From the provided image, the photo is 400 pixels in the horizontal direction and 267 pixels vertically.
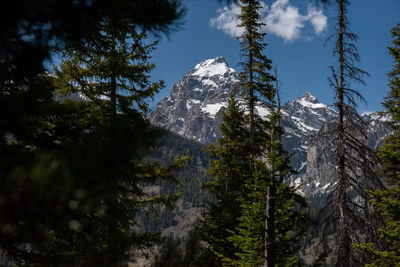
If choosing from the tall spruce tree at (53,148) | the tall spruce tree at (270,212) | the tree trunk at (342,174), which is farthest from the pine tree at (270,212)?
the tall spruce tree at (53,148)

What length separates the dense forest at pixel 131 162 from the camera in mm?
1986

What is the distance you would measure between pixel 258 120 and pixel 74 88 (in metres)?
9.76

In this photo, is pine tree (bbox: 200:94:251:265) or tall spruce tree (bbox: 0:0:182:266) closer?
tall spruce tree (bbox: 0:0:182:266)

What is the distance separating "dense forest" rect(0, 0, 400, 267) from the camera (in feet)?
6.52

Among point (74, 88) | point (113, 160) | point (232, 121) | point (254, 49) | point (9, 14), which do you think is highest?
point (254, 49)

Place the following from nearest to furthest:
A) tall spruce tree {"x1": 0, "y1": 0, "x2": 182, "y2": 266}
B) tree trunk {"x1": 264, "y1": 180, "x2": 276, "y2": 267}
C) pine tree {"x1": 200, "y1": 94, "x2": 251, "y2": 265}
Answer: tall spruce tree {"x1": 0, "y1": 0, "x2": 182, "y2": 266} < tree trunk {"x1": 264, "y1": 180, "x2": 276, "y2": 267} < pine tree {"x1": 200, "y1": 94, "x2": 251, "y2": 265}

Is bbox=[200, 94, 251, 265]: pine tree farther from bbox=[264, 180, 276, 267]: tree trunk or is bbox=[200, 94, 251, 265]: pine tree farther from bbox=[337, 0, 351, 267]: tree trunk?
bbox=[337, 0, 351, 267]: tree trunk

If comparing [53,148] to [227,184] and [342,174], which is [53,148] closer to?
[342,174]

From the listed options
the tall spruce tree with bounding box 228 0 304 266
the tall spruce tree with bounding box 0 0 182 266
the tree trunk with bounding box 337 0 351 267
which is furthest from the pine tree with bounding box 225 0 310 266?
the tall spruce tree with bounding box 0 0 182 266

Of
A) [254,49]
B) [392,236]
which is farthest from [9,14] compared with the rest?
[254,49]

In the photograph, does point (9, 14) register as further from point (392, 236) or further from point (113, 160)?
point (392, 236)

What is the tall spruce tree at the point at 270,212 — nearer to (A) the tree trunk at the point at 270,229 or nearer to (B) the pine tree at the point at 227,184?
(A) the tree trunk at the point at 270,229

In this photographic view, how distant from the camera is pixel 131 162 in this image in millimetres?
2295

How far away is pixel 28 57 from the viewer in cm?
303
